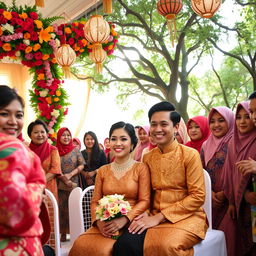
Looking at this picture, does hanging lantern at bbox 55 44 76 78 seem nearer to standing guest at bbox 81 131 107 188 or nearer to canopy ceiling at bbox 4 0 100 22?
standing guest at bbox 81 131 107 188

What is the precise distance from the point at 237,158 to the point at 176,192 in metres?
0.75

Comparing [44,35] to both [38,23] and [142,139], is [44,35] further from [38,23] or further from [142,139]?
[142,139]

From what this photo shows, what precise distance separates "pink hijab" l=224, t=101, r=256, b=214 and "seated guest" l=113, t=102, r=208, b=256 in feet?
1.34

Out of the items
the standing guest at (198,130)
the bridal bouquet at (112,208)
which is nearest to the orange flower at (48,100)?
the standing guest at (198,130)

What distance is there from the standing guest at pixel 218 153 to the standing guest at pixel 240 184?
0.13 m

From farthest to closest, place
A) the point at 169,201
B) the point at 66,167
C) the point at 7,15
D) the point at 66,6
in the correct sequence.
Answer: the point at 66,6
the point at 7,15
the point at 66,167
the point at 169,201

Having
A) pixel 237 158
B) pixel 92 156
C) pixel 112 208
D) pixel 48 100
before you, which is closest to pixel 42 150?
pixel 92 156

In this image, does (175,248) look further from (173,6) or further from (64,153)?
(173,6)

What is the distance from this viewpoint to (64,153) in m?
4.89

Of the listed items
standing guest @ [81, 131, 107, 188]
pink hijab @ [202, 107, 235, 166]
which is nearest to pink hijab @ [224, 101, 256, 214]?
pink hijab @ [202, 107, 235, 166]

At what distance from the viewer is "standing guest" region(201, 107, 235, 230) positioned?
10.7 ft

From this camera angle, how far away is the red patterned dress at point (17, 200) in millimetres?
1209

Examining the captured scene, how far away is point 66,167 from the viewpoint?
4773mm

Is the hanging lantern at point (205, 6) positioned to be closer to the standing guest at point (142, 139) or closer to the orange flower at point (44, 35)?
the standing guest at point (142, 139)
